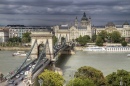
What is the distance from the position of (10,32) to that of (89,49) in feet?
89.4

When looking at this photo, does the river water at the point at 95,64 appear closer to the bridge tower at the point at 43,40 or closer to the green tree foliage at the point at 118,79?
the bridge tower at the point at 43,40

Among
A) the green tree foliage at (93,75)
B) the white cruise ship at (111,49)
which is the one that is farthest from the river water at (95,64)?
the white cruise ship at (111,49)

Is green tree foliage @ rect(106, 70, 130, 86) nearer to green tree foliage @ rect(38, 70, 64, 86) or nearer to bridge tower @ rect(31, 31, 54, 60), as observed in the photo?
green tree foliage @ rect(38, 70, 64, 86)

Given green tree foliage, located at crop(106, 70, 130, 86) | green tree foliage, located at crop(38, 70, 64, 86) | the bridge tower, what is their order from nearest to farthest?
green tree foliage, located at crop(38, 70, 64, 86)
green tree foliage, located at crop(106, 70, 130, 86)
the bridge tower

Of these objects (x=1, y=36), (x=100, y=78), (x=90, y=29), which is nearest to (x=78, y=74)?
(x=100, y=78)

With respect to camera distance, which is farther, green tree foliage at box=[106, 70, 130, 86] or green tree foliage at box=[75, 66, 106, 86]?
green tree foliage at box=[75, 66, 106, 86]

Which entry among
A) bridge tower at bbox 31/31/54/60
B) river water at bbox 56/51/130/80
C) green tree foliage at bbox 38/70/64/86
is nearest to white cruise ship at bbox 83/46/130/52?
river water at bbox 56/51/130/80

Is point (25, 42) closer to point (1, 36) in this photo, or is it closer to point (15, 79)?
point (1, 36)

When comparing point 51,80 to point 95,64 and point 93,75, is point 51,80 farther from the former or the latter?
point 95,64

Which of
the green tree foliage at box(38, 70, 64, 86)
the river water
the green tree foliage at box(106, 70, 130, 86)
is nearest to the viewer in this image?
the green tree foliage at box(38, 70, 64, 86)

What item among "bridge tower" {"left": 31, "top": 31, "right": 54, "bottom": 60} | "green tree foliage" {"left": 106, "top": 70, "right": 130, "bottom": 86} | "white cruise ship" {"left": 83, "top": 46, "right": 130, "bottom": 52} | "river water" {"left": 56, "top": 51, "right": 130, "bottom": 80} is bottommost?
"white cruise ship" {"left": 83, "top": 46, "right": 130, "bottom": 52}

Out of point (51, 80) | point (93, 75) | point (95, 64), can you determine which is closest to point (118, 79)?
point (93, 75)

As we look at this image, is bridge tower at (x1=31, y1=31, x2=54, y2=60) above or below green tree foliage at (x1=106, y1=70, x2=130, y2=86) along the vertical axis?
above

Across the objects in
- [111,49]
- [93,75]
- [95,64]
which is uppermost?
[93,75]
